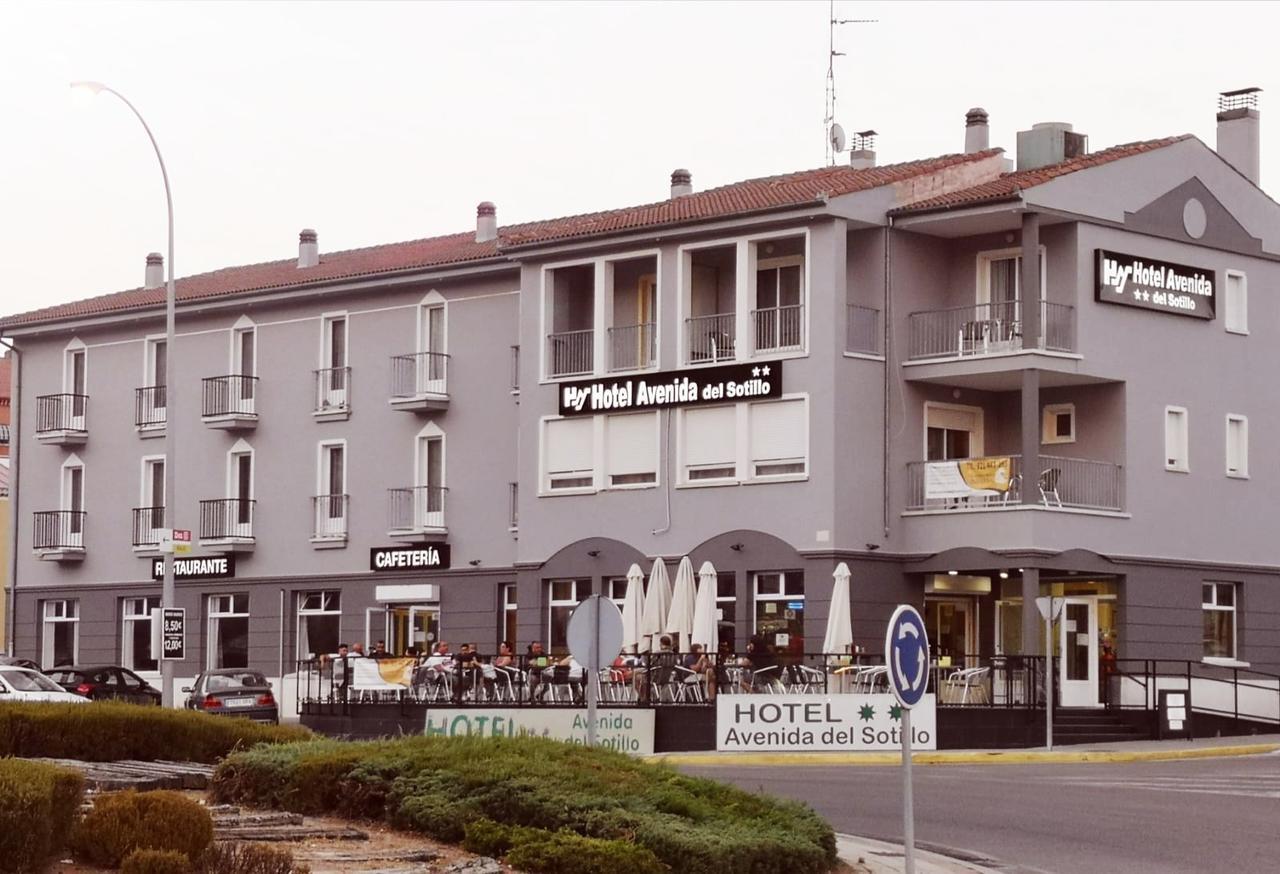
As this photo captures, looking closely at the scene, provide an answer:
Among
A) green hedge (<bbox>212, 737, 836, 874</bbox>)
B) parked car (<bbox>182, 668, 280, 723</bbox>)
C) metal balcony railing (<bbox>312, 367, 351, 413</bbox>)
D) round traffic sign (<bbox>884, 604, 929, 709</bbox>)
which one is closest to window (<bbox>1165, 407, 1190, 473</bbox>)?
parked car (<bbox>182, 668, 280, 723</bbox>)

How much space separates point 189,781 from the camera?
18.5 metres

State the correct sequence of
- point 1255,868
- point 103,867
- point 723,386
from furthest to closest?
point 723,386 < point 1255,868 < point 103,867

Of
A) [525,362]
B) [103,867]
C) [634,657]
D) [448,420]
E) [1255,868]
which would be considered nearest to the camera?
[103,867]

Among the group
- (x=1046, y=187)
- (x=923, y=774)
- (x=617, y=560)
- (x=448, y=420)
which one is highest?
(x=1046, y=187)

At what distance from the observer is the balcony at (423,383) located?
49.3m

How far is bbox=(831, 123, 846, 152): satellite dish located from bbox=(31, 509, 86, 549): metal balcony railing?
21163 millimetres

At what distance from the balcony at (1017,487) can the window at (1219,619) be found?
11.5 feet

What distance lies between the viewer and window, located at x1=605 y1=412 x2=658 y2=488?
44.1 m

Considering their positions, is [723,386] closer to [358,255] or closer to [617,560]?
[617,560]

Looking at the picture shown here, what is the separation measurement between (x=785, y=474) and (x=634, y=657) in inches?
186

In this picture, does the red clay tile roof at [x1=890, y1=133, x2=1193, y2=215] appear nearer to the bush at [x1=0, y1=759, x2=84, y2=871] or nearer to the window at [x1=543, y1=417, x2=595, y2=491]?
the window at [x1=543, y1=417, x2=595, y2=491]

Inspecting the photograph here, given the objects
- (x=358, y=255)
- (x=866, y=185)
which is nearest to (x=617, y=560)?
(x=866, y=185)

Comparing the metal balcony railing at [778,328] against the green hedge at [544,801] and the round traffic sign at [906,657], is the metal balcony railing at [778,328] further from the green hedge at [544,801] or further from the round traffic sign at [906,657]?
the round traffic sign at [906,657]

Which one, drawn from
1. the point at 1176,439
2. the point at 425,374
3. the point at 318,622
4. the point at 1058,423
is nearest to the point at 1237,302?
the point at 1176,439
